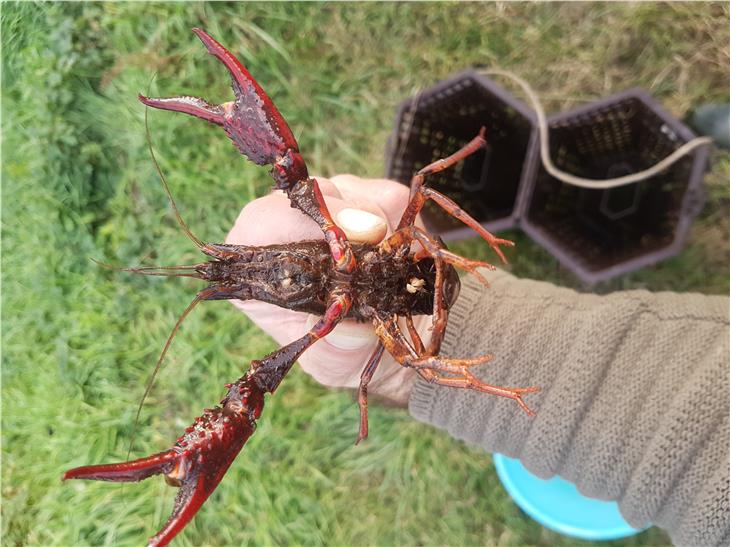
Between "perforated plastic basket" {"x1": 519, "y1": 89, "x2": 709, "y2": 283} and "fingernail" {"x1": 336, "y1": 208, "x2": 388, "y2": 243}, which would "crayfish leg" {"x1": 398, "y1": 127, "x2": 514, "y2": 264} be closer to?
"fingernail" {"x1": 336, "y1": 208, "x2": 388, "y2": 243}

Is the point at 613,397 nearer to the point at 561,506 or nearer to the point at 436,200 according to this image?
the point at 436,200

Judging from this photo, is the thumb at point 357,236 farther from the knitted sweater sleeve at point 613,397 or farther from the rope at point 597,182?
the rope at point 597,182

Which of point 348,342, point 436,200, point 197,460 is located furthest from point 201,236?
point 197,460

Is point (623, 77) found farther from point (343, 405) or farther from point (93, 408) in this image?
point (93, 408)

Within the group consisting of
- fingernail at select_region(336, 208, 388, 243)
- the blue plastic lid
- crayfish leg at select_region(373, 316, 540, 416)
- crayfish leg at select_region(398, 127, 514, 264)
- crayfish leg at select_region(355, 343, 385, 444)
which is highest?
crayfish leg at select_region(398, 127, 514, 264)

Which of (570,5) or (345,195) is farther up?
(570,5)

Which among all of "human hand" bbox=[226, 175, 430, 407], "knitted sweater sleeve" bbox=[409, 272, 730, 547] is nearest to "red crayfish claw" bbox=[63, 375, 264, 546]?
"human hand" bbox=[226, 175, 430, 407]

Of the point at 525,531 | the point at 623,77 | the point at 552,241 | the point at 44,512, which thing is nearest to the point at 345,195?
the point at 552,241
